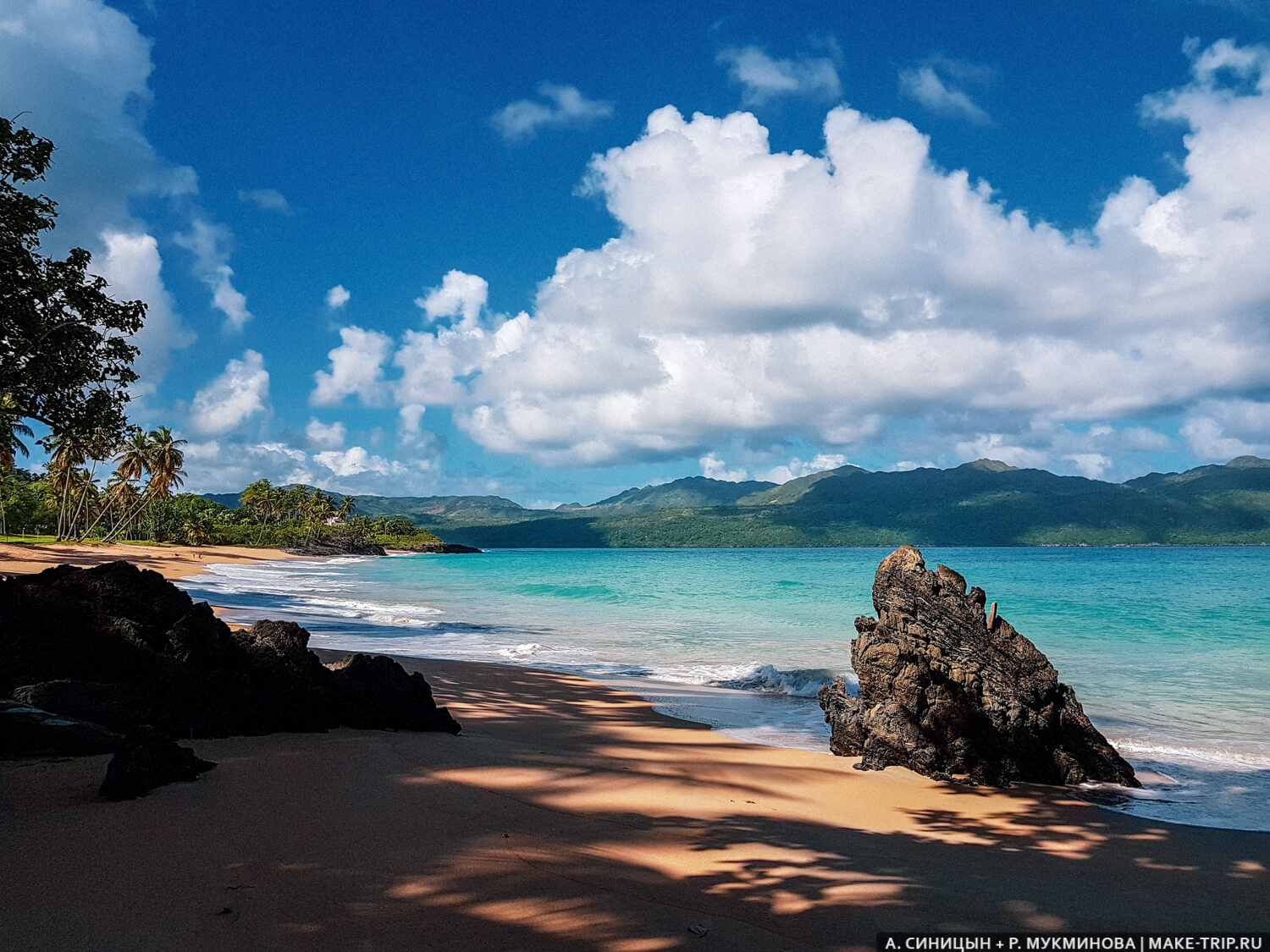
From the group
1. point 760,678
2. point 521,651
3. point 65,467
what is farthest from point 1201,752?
point 65,467

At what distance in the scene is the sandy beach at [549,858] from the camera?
328 cm

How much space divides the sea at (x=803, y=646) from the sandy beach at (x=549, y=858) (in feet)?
7.33

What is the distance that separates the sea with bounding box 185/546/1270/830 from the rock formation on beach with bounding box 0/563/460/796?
17.0ft

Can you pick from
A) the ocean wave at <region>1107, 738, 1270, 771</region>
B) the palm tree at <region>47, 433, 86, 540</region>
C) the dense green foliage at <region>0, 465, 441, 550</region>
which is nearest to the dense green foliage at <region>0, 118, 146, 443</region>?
the ocean wave at <region>1107, 738, 1270, 771</region>

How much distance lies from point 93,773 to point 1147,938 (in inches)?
258

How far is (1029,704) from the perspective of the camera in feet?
25.4

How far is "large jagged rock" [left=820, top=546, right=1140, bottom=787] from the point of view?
7562mm

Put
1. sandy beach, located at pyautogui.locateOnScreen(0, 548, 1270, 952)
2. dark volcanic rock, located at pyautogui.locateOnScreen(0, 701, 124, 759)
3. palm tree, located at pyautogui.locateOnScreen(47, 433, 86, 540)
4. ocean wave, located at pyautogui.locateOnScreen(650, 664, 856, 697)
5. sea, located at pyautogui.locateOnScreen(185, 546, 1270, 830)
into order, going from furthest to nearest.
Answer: palm tree, located at pyautogui.locateOnScreen(47, 433, 86, 540)
ocean wave, located at pyautogui.locateOnScreen(650, 664, 856, 697)
sea, located at pyautogui.locateOnScreen(185, 546, 1270, 830)
dark volcanic rock, located at pyautogui.locateOnScreen(0, 701, 124, 759)
sandy beach, located at pyautogui.locateOnScreen(0, 548, 1270, 952)

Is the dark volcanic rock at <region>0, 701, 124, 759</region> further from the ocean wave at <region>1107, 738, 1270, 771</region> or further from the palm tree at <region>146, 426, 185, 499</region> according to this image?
the palm tree at <region>146, 426, 185, 499</region>

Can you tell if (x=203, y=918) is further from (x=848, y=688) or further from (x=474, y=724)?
(x=848, y=688)

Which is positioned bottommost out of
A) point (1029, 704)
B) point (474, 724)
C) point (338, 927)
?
point (474, 724)

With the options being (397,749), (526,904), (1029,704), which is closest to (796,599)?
(1029,704)

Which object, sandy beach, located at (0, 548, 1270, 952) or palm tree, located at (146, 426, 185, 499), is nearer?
sandy beach, located at (0, 548, 1270, 952)

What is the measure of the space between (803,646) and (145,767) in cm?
1735
